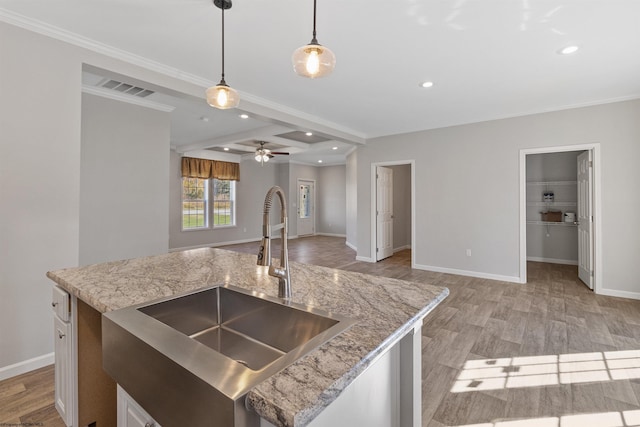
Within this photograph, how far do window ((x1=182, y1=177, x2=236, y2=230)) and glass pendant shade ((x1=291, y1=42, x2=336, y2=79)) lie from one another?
675 cm

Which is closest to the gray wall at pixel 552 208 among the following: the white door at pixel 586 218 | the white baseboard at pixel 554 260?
the white baseboard at pixel 554 260

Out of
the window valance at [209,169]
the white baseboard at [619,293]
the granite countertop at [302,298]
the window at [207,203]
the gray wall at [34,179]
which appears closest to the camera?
the granite countertop at [302,298]

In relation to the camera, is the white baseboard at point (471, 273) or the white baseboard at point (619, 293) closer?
the white baseboard at point (619, 293)

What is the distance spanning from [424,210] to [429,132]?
142 centimetres

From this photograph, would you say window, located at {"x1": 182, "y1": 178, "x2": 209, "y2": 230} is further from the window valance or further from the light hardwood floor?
the light hardwood floor

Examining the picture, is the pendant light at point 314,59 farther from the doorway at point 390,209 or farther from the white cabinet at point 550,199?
the white cabinet at point 550,199

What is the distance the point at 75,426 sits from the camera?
1524 millimetres

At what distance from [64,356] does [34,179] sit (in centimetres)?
147

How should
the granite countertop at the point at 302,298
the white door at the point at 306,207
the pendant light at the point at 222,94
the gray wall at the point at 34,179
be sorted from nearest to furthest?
the granite countertop at the point at 302,298, the pendant light at the point at 222,94, the gray wall at the point at 34,179, the white door at the point at 306,207

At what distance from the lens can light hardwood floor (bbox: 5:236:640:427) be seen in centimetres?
178

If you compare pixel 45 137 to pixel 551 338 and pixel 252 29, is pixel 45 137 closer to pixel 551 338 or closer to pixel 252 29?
pixel 252 29

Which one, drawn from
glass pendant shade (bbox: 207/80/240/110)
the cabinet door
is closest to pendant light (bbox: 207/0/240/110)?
glass pendant shade (bbox: 207/80/240/110)

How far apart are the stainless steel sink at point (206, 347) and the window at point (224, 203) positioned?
7.12m

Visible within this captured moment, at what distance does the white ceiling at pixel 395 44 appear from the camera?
2098 millimetres
